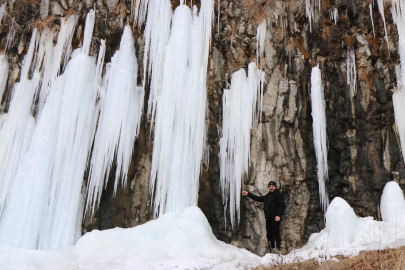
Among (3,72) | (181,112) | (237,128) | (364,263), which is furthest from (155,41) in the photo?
(364,263)

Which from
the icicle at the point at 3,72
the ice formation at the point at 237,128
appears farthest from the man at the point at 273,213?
the icicle at the point at 3,72

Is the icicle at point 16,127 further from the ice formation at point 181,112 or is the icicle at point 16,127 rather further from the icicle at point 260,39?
the icicle at point 260,39

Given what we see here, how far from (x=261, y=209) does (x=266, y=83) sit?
3.25 meters

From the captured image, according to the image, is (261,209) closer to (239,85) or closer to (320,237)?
(320,237)

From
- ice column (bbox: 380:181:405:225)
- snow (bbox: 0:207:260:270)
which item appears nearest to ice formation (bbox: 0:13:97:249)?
snow (bbox: 0:207:260:270)

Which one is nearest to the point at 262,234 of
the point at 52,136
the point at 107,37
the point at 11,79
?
the point at 52,136

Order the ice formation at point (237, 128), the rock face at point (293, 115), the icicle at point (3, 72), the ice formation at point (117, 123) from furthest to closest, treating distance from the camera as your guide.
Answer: the icicle at point (3, 72), the rock face at point (293, 115), the ice formation at point (237, 128), the ice formation at point (117, 123)

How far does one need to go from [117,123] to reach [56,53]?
287 cm

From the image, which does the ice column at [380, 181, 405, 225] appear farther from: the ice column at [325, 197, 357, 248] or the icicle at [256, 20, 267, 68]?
the icicle at [256, 20, 267, 68]

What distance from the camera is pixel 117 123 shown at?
791 centimetres

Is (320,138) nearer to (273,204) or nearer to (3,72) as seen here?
(273,204)

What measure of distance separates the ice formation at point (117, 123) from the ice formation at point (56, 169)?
0.30 metres

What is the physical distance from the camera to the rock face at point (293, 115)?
804 cm

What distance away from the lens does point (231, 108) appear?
8.26m
